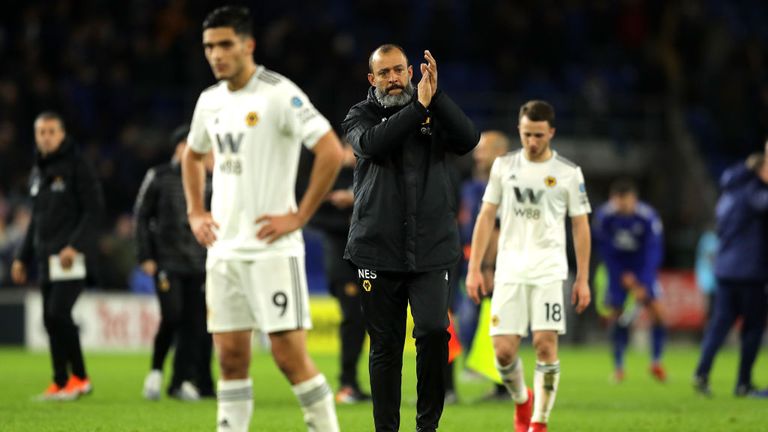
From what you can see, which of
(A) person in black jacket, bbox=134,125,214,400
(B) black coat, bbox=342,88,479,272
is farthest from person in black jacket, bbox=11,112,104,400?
(B) black coat, bbox=342,88,479,272

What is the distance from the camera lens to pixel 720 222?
516 inches

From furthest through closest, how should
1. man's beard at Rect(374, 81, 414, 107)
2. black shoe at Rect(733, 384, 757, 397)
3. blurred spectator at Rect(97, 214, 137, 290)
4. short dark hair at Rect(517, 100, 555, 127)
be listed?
1. blurred spectator at Rect(97, 214, 137, 290)
2. black shoe at Rect(733, 384, 757, 397)
3. short dark hair at Rect(517, 100, 555, 127)
4. man's beard at Rect(374, 81, 414, 107)

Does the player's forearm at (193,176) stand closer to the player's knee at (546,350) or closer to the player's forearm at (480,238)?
the player's forearm at (480,238)

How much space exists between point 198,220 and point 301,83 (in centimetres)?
1654

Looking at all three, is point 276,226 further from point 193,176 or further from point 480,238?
point 480,238

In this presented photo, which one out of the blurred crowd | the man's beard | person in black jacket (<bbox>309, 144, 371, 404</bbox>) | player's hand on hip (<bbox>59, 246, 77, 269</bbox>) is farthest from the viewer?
the blurred crowd

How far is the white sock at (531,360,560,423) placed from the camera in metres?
8.45

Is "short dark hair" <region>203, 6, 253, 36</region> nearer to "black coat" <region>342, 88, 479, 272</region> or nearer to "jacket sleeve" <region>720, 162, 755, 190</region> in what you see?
"black coat" <region>342, 88, 479, 272</region>

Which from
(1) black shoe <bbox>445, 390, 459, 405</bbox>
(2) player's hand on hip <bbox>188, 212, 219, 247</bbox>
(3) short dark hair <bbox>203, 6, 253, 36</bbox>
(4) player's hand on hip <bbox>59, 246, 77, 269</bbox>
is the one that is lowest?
(1) black shoe <bbox>445, 390, 459, 405</bbox>

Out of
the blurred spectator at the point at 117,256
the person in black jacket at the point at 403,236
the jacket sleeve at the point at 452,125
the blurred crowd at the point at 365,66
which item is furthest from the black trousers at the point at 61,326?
the blurred spectator at the point at 117,256

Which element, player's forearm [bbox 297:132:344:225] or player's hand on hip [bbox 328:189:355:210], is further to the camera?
player's hand on hip [bbox 328:189:355:210]

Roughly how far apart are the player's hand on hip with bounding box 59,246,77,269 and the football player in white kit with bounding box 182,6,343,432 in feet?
16.2

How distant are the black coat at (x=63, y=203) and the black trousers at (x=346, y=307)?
212 centimetres

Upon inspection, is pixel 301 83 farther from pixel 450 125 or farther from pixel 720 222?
pixel 450 125
